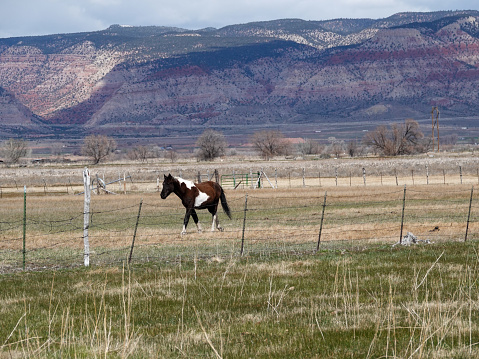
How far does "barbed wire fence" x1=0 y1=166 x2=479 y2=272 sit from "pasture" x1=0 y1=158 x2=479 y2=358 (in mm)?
101

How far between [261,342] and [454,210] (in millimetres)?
25031

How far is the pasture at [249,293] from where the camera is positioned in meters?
8.42

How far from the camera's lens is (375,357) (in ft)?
25.6

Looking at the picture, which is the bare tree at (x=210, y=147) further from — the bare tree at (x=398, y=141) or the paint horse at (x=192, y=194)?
the paint horse at (x=192, y=194)

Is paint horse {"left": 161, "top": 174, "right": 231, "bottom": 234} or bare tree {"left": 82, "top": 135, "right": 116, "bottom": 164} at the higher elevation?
paint horse {"left": 161, "top": 174, "right": 231, "bottom": 234}

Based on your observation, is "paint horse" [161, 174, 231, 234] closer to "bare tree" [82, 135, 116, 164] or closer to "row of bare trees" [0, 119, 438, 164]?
"row of bare trees" [0, 119, 438, 164]

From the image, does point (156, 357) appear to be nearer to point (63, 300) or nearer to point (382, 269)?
point (63, 300)

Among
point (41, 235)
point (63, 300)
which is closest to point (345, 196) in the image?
point (41, 235)

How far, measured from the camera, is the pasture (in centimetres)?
842

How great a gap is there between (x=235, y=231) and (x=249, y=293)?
12036 mm

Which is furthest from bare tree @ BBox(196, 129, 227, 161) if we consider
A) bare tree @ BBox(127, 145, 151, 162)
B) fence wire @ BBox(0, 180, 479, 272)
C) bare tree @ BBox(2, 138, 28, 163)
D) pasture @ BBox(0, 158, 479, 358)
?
pasture @ BBox(0, 158, 479, 358)

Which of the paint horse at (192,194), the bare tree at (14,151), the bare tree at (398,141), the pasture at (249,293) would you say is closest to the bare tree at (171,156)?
the bare tree at (14,151)

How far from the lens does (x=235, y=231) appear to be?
24.2 meters

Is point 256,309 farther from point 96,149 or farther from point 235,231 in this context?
point 96,149
